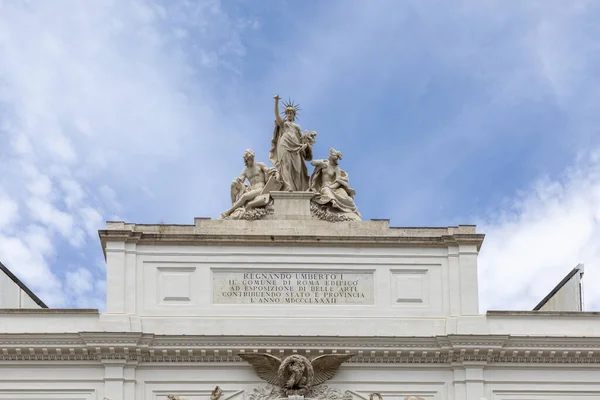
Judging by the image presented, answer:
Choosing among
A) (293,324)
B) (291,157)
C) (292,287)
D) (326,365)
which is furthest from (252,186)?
(326,365)

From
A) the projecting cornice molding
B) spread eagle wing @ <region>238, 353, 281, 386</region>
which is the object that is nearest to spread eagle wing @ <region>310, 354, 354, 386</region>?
the projecting cornice molding

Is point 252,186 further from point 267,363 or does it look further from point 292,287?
point 267,363

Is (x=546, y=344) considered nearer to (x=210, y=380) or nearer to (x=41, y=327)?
(x=210, y=380)

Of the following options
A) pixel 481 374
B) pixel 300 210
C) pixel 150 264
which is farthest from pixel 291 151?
pixel 481 374

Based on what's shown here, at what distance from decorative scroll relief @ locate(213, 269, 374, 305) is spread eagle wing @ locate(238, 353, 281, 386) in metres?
1.80

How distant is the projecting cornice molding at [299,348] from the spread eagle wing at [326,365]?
0.22 m

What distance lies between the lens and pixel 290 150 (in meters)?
48.9

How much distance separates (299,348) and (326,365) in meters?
0.84

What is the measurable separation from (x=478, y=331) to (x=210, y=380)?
286 inches

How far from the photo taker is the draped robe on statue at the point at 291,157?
160 feet

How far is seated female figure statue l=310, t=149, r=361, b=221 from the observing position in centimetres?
4806

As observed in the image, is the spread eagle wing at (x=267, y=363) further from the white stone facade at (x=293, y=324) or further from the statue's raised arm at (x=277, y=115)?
the statue's raised arm at (x=277, y=115)

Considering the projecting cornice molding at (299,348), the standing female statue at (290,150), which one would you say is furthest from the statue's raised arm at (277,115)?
the projecting cornice molding at (299,348)

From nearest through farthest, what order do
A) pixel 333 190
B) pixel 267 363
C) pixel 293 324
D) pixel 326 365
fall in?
pixel 267 363 → pixel 326 365 → pixel 293 324 → pixel 333 190
